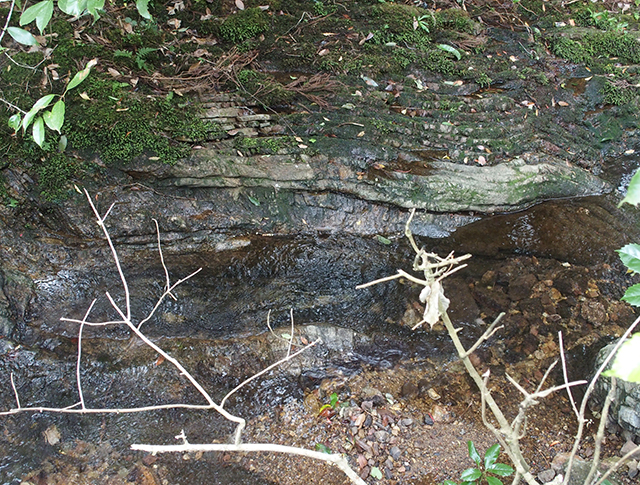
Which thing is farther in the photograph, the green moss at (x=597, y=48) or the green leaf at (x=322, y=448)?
the green moss at (x=597, y=48)

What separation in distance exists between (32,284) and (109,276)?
0.65 m

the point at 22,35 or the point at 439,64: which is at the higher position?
the point at 22,35

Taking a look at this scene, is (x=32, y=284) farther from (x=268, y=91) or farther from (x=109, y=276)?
(x=268, y=91)

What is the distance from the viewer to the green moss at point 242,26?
534 centimetres

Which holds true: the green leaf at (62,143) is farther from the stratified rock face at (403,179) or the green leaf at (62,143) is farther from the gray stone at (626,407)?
the gray stone at (626,407)

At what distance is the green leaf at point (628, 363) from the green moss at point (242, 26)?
18.4ft

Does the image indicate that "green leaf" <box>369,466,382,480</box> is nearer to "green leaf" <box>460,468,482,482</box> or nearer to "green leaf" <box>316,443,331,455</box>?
"green leaf" <box>316,443,331,455</box>

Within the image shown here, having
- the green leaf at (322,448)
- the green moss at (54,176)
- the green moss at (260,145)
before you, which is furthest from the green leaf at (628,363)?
the green moss at (54,176)

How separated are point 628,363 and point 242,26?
571 cm

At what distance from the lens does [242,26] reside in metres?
5.38

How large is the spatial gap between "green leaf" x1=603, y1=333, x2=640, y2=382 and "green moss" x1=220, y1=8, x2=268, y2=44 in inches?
221

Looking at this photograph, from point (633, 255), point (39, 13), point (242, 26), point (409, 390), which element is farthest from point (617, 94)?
point (39, 13)

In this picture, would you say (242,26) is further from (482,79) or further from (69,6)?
(69,6)

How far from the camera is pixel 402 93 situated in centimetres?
544
